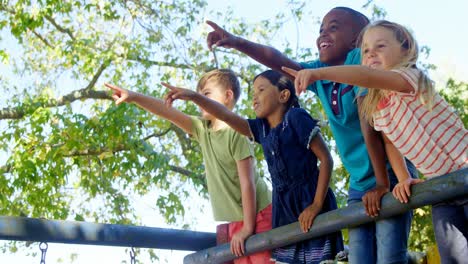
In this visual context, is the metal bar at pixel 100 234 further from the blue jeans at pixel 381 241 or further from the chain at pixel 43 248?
the blue jeans at pixel 381 241

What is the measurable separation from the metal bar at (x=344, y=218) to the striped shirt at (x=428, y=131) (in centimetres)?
18

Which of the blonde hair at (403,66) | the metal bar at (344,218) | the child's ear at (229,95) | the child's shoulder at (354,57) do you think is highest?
the child's ear at (229,95)

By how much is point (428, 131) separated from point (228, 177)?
1312mm

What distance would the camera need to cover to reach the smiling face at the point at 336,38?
3.43 m

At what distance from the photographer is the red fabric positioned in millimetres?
3338

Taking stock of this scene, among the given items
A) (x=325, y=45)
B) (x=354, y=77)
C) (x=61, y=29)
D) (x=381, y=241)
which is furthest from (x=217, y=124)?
(x=61, y=29)

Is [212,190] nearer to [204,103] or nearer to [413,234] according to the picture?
[204,103]

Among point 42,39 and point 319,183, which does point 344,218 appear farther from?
point 42,39

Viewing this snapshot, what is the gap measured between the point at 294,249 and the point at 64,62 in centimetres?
859

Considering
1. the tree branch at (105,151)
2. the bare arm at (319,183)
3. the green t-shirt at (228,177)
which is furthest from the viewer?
the tree branch at (105,151)

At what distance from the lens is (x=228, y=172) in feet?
12.2

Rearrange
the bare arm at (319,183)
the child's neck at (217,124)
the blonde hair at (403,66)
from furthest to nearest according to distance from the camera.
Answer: the child's neck at (217,124) < the bare arm at (319,183) < the blonde hair at (403,66)

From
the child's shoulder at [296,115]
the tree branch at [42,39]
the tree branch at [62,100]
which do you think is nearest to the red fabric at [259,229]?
the child's shoulder at [296,115]

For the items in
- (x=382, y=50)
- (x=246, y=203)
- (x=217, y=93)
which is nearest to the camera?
(x=382, y=50)
